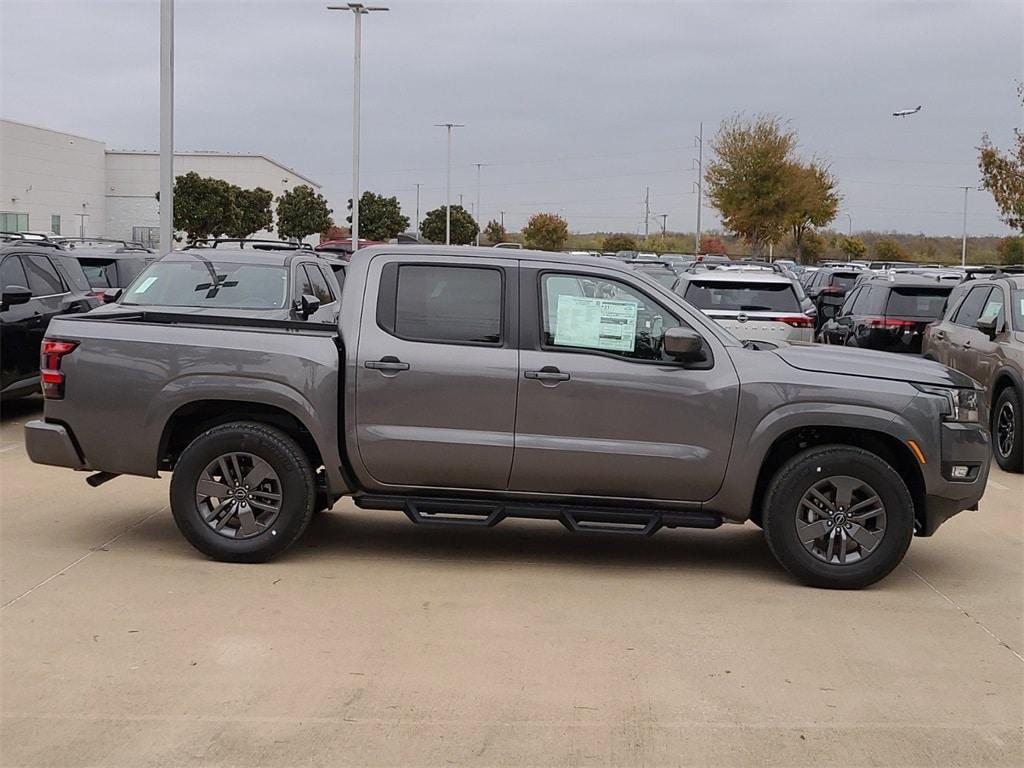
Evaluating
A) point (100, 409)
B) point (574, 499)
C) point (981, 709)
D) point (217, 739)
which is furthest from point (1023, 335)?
point (217, 739)

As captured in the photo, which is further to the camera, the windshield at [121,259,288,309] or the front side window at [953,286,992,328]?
the front side window at [953,286,992,328]

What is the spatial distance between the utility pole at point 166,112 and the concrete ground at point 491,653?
9800mm

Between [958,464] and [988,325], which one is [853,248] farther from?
[958,464]

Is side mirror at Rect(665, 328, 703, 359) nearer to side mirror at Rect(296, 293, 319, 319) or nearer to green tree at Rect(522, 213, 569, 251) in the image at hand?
side mirror at Rect(296, 293, 319, 319)

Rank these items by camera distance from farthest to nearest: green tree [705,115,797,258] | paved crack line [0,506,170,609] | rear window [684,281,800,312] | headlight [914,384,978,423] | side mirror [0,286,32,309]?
green tree [705,115,797,258] < rear window [684,281,800,312] < side mirror [0,286,32,309] < headlight [914,384,978,423] < paved crack line [0,506,170,609]

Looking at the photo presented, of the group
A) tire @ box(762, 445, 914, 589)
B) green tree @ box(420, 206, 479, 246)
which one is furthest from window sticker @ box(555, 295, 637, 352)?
green tree @ box(420, 206, 479, 246)

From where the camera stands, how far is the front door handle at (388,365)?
687 cm

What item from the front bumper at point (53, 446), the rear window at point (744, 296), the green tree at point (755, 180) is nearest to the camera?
the front bumper at point (53, 446)

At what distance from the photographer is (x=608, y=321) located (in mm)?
6977

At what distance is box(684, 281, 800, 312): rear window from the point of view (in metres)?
13.8

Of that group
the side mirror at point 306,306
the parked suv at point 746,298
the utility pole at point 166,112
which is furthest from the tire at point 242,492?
the utility pole at point 166,112

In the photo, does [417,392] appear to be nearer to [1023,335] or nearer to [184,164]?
[1023,335]

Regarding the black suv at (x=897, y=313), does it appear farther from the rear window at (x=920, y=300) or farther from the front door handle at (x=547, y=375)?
the front door handle at (x=547, y=375)

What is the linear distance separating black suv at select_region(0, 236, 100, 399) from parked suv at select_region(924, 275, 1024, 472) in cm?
959
